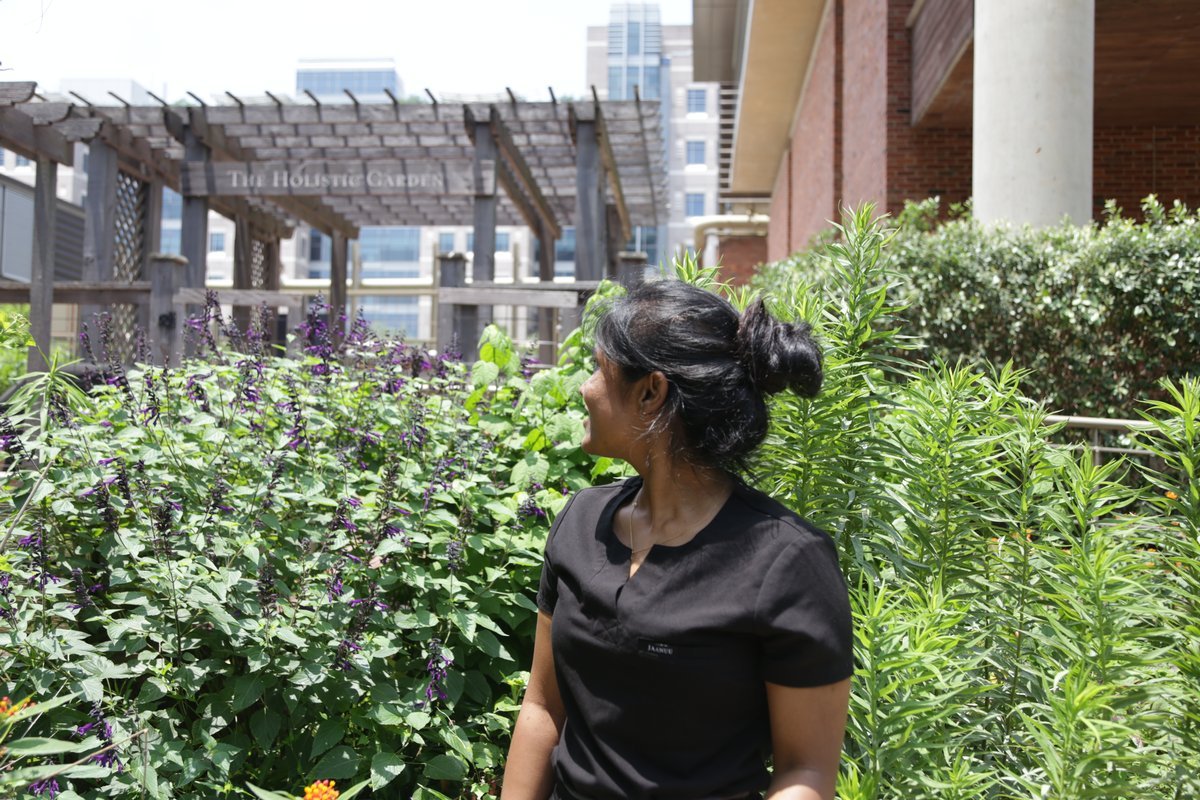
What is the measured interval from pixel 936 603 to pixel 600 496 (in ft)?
Answer: 2.34

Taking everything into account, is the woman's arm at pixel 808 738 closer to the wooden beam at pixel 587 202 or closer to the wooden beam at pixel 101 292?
the wooden beam at pixel 101 292

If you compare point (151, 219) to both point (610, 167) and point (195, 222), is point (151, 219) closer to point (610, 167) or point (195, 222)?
point (195, 222)


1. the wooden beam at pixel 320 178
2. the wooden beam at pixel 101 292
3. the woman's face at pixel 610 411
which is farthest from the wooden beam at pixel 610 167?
the woman's face at pixel 610 411

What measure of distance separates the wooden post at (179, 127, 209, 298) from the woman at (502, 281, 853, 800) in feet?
38.3

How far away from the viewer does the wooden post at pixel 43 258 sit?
9.64 m

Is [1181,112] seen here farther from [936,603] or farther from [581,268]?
[936,603]

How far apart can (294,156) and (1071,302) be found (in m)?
11.2

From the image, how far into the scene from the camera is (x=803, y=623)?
1541mm

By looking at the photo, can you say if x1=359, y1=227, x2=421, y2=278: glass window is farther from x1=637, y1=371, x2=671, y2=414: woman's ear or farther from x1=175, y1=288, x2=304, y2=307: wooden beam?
x1=637, y1=371, x2=671, y2=414: woman's ear

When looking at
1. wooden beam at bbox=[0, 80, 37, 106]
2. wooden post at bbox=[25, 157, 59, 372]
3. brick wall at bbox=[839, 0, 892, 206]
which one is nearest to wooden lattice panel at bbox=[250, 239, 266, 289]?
wooden post at bbox=[25, 157, 59, 372]

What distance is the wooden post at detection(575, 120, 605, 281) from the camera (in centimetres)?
1151

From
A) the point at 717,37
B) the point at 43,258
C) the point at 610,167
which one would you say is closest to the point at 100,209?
the point at 43,258

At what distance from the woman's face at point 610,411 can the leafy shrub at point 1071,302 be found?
189 inches

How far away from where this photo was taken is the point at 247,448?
9.96 ft
